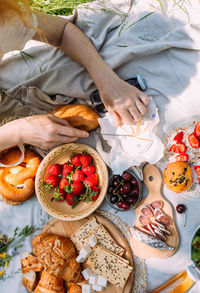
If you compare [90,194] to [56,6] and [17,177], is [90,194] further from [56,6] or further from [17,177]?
[56,6]

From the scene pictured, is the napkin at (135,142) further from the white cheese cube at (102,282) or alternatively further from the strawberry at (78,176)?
the white cheese cube at (102,282)

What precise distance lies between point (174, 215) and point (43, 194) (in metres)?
0.61

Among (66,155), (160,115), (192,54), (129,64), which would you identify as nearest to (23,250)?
(66,155)

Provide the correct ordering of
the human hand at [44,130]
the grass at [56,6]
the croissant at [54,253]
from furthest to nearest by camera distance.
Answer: the grass at [56,6] < the croissant at [54,253] < the human hand at [44,130]

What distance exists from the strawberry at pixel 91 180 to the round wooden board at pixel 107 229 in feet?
0.52

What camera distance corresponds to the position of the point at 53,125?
1152 millimetres

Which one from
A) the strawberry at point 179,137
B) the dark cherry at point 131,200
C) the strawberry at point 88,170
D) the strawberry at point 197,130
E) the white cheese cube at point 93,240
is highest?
the strawberry at point 197,130

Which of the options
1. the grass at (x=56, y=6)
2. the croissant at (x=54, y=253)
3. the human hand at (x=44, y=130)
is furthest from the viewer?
the grass at (x=56, y=6)

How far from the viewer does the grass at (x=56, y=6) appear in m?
1.53

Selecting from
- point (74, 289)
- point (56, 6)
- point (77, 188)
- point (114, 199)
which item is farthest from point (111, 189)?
point (56, 6)

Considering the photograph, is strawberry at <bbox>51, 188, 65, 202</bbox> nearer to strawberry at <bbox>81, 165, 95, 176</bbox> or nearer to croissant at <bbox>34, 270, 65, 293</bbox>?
strawberry at <bbox>81, 165, 95, 176</bbox>

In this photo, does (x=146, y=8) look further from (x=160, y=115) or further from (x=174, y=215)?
(x=174, y=215)

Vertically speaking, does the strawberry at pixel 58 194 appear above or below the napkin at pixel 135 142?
below

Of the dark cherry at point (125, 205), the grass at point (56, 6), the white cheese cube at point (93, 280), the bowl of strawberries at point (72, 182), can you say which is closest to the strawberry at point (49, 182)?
the bowl of strawberries at point (72, 182)
